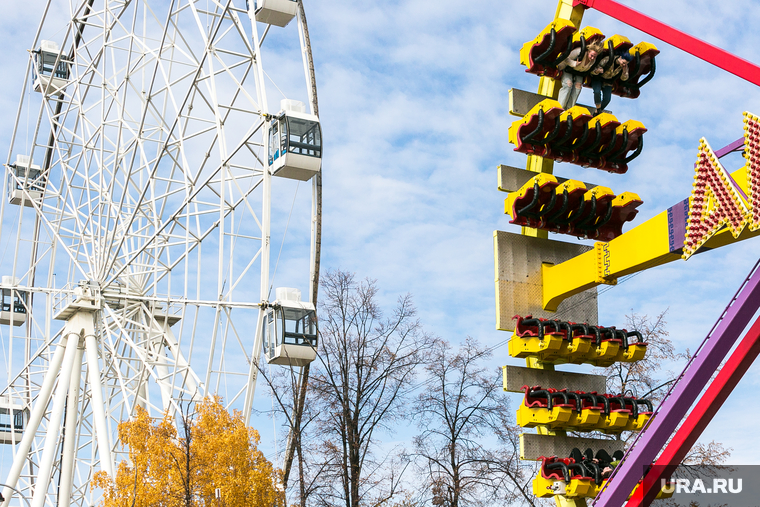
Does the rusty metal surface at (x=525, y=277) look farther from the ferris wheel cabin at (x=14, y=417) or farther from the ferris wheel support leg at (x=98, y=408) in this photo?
the ferris wheel cabin at (x=14, y=417)

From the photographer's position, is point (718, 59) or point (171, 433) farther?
point (171, 433)

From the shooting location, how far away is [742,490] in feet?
42.7

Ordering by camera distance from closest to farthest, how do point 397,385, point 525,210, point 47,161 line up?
point 525,210
point 397,385
point 47,161

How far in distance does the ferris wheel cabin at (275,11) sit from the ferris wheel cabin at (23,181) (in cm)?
1797

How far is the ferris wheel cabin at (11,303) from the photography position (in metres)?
38.2

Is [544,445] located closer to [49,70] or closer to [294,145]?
[294,145]

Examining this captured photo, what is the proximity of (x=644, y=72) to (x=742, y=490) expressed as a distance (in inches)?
373

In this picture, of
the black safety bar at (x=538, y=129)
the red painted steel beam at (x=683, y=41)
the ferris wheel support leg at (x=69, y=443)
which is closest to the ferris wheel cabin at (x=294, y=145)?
the black safety bar at (x=538, y=129)

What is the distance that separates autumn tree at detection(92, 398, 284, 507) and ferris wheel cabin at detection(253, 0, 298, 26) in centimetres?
1037

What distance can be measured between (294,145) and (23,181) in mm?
20709

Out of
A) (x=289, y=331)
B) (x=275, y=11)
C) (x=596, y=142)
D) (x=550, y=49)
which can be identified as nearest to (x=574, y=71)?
(x=550, y=49)

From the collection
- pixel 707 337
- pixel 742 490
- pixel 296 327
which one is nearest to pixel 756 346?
pixel 707 337

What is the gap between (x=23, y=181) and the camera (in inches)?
1571

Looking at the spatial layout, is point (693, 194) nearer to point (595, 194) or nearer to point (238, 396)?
point (595, 194)
